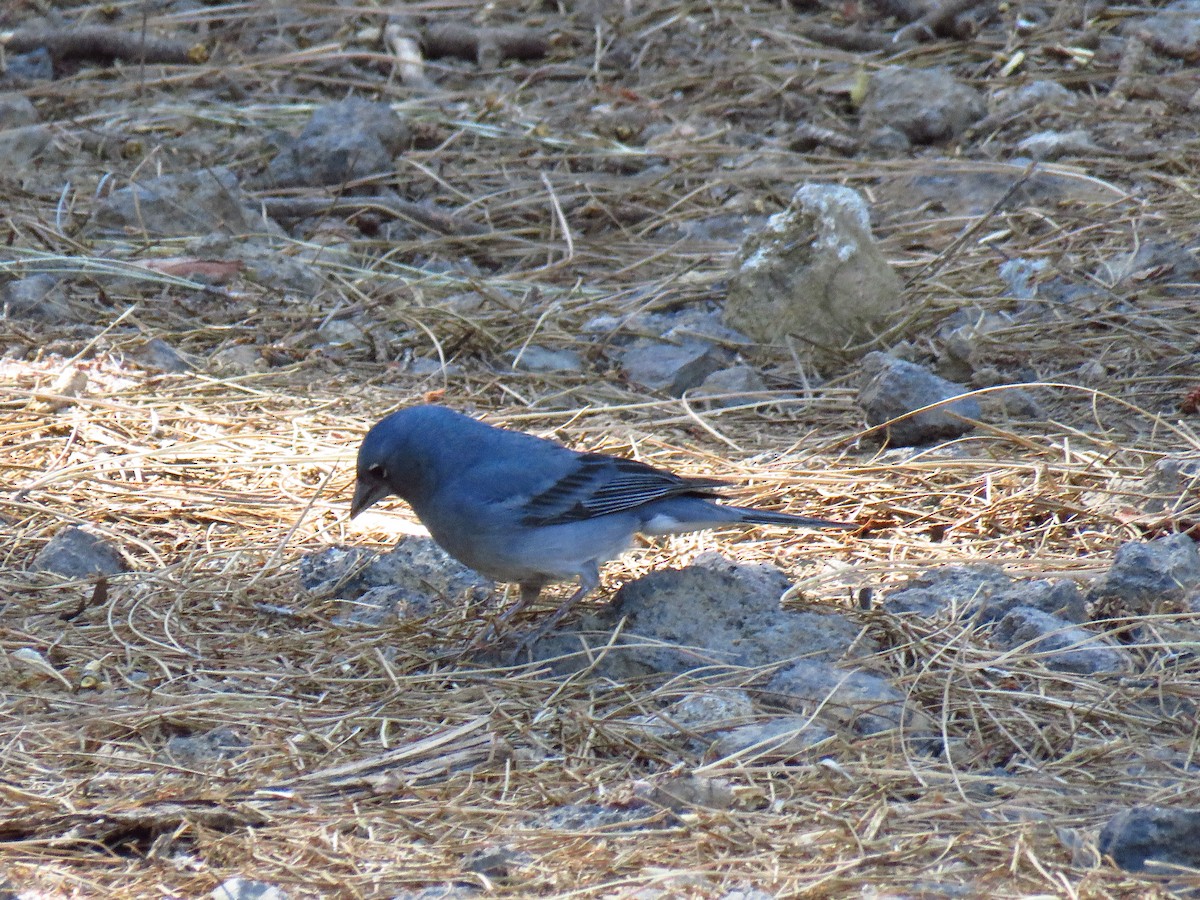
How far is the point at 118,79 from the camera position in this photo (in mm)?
8625

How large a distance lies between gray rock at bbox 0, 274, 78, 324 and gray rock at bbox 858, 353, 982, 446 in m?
3.32

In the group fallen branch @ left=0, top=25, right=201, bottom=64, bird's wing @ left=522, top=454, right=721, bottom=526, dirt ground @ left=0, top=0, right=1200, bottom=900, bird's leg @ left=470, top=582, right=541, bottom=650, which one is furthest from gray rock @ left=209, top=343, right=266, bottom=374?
fallen branch @ left=0, top=25, right=201, bottom=64

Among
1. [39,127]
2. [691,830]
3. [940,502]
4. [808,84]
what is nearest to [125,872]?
[691,830]

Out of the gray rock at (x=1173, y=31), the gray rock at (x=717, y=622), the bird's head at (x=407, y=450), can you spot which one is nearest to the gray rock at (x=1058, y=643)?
the gray rock at (x=717, y=622)

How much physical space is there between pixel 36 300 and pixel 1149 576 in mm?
4561

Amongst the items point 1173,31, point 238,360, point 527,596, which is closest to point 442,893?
point 527,596

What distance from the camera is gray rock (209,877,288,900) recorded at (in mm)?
2541

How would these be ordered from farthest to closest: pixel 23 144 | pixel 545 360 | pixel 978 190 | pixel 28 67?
pixel 28 67, pixel 23 144, pixel 978 190, pixel 545 360

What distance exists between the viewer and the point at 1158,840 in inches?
101

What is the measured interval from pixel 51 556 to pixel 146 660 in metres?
0.68

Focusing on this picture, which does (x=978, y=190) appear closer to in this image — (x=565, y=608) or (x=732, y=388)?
(x=732, y=388)

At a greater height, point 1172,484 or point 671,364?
point 1172,484

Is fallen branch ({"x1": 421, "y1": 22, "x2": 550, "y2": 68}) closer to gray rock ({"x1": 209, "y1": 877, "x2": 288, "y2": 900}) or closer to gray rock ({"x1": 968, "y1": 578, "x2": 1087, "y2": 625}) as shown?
gray rock ({"x1": 968, "y1": 578, "x2": 1087, "y2": 625})

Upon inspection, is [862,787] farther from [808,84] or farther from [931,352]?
[808,84]
